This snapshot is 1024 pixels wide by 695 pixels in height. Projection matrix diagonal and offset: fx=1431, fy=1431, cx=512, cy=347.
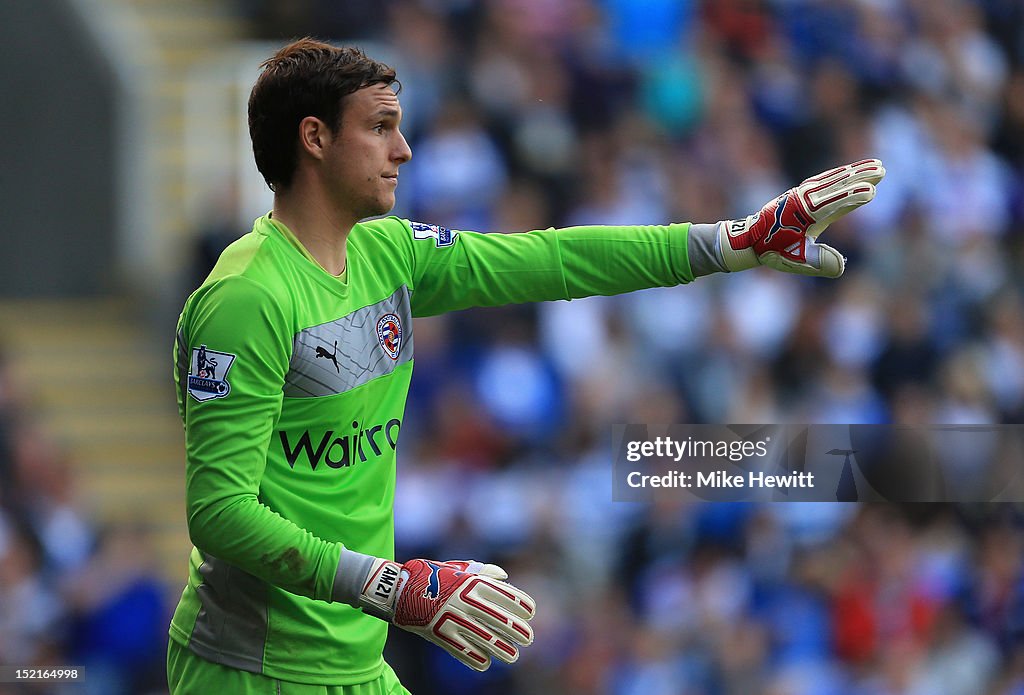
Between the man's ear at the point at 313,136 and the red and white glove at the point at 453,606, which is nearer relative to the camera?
the red and white glove at the point at 453,606

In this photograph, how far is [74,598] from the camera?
5.21 metres

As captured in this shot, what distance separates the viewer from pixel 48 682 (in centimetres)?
516

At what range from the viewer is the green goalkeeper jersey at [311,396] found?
226 cm

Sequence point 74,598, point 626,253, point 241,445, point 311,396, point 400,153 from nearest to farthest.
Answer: point 241,445, point 311,396, point 400,153, point 626,253, point 74,598

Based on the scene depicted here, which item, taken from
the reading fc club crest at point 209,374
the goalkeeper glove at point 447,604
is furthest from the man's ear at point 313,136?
the goalkeeper glove at point 447,604

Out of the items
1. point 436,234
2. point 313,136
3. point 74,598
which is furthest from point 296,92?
point 74,598

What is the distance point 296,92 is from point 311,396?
53 cm

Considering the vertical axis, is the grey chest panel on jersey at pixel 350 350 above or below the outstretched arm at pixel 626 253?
below

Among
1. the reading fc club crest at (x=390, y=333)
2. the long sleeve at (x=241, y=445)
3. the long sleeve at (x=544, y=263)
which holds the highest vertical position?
the long sleeve at (x=544, y=263)

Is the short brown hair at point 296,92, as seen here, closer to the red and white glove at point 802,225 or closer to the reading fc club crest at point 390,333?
the reading fc club crest at point 390,333

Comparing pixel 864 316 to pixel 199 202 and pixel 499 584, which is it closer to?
pixel 199 202

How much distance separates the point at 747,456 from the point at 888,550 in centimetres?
138

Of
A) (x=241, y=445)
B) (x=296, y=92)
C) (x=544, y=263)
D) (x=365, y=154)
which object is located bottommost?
(x=241, y=445)

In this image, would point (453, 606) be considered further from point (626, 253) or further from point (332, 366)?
point (626, 253)
